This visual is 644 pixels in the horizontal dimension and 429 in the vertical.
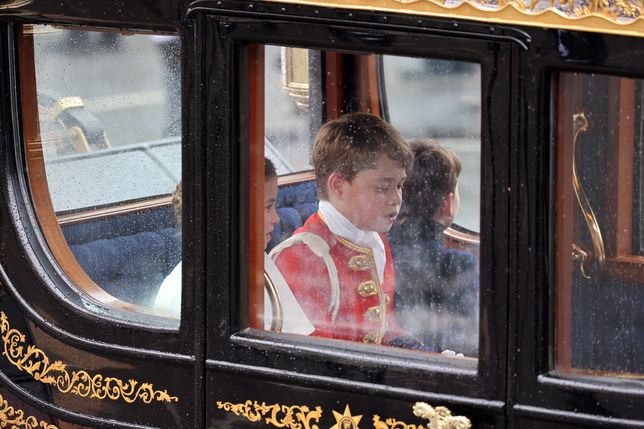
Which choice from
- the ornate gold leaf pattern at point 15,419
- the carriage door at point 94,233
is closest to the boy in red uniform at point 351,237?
the carriage door at point 94,233

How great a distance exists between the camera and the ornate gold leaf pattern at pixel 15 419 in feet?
9.70

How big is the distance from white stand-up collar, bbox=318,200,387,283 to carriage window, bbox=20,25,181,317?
300mm

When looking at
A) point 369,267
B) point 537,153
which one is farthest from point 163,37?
point 537,153

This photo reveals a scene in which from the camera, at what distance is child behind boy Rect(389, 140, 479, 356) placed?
2451 millimetres

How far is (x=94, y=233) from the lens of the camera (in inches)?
111

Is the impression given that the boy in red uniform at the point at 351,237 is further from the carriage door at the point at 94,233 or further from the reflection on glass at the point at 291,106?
the carriage door at the point at 94,233

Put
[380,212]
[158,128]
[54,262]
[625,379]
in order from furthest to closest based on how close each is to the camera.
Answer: [54,262], [158,128], [380,212], [625,379]

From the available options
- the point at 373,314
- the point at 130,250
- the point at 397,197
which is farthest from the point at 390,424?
the point at 130,250

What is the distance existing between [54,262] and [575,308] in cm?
107

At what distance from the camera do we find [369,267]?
254 centimetres

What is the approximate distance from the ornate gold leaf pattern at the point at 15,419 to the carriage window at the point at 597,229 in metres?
1.12

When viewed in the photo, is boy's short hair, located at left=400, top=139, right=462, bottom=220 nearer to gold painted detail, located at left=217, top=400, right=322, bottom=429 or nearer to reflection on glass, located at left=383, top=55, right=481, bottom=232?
reflection on glass, located at left=383, top=55, right=481, bottom=232

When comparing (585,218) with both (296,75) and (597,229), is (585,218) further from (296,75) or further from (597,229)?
(296,75)

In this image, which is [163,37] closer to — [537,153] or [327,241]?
[327,241]
